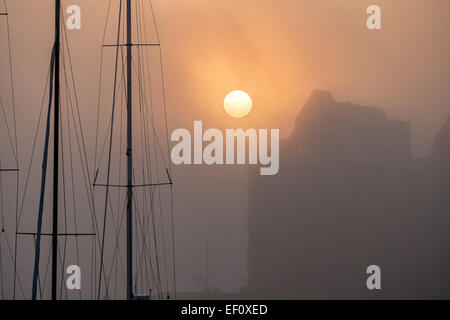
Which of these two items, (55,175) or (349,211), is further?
(349,211)

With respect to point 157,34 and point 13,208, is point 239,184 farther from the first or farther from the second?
point 13,208

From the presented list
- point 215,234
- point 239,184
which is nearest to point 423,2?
point 239,184

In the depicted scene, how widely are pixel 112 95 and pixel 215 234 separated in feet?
6.08

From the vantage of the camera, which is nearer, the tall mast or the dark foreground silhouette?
the tall mast

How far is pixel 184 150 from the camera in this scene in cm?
903

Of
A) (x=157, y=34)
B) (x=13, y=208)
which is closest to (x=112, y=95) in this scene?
(x=157, y=34)

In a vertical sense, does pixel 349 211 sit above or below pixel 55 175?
below

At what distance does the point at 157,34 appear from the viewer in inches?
360

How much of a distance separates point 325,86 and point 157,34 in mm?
1915

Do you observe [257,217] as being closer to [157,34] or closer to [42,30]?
[157,34]

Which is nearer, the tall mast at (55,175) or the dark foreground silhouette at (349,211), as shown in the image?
the tall mast at (55,175)
